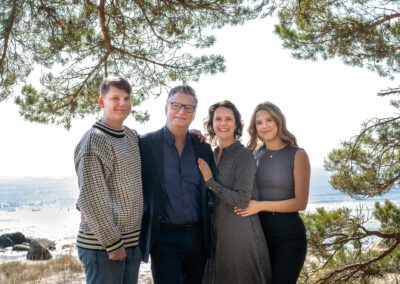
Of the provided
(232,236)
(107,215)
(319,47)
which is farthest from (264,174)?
(319,47)

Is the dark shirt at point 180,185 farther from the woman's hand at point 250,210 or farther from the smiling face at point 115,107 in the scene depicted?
the smiling face at point 115,107

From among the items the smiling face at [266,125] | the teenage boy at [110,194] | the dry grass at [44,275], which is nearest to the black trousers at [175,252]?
the teenage boy at [110,194]

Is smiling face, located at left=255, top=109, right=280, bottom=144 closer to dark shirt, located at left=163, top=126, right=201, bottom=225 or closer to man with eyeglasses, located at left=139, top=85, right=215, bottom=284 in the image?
man with eyeglasses, located at left=139, top=85, right=215, bottom=284

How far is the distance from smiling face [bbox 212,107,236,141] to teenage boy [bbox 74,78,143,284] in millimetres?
671

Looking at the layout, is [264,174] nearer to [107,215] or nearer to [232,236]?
[232,236]

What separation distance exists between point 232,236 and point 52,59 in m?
4.35

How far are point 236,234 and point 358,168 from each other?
2.77m

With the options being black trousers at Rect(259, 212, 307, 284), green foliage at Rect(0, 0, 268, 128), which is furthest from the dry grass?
black trousers at Rect(259, 212, 307, 284)

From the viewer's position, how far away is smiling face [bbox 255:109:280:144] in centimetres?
299

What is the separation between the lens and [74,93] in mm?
5746

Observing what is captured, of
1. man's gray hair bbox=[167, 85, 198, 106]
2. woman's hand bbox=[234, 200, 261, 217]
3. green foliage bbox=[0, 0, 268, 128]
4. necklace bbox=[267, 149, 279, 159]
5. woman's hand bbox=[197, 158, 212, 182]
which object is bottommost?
woman's hand bbox=[234, 200, 261, 217]

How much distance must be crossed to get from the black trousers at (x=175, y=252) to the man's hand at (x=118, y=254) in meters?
0.39

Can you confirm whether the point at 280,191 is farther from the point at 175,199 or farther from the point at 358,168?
the point at 358,168

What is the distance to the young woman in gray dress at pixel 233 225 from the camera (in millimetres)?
2643
